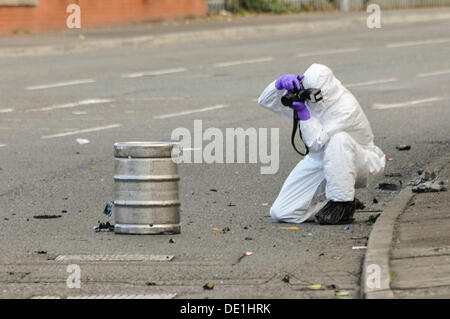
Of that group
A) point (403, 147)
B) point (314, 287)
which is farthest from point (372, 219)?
point (403, 147)

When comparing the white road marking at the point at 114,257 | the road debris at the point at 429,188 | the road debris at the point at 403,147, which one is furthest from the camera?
the road debris at the point at 403,147

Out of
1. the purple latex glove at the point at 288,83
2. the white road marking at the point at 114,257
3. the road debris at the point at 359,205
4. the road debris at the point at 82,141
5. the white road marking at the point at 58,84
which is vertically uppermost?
the purple latex glove at the point at 288,83

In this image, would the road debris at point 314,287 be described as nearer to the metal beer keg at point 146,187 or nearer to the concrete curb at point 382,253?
the concrete curb at point 382,253

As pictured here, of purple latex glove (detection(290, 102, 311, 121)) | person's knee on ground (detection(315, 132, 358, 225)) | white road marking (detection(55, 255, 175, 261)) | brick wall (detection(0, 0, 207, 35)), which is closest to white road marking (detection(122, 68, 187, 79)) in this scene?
brick wall (detection(0, 0, 207, 35))

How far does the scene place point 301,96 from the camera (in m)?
8.27

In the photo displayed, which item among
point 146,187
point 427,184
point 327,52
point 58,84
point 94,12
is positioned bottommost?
point 427,184

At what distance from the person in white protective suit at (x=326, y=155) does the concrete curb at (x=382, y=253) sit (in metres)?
0.34

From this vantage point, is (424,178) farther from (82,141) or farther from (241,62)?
(241,62)

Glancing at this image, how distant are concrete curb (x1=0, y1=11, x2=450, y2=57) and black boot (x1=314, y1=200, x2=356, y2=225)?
14.8 metres

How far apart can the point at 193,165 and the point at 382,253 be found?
485 centimetres

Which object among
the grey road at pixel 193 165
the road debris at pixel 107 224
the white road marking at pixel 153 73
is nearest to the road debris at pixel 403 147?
the grey road at pixel 193 165

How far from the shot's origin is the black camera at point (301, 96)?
8.25m

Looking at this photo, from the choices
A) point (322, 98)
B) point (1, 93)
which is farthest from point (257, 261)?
point (1, 93)

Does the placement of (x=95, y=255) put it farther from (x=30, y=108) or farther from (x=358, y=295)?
(x=30, y=108)
